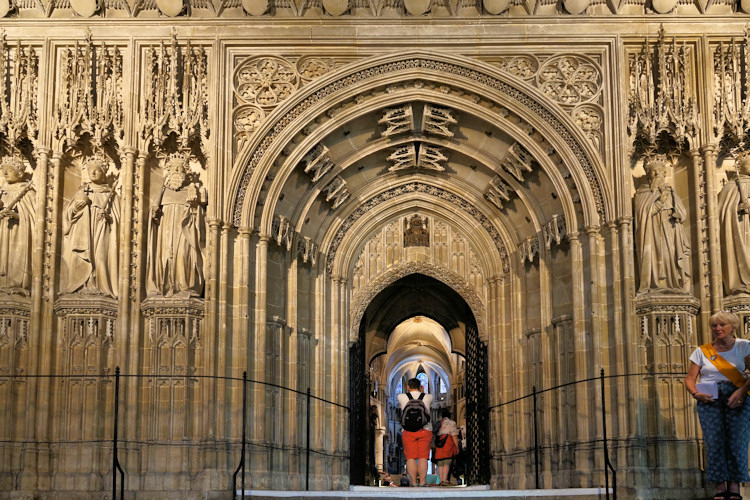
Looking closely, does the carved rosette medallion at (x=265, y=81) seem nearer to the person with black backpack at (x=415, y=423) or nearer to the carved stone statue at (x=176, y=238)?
the carved stone statue at (x=176, y=238)

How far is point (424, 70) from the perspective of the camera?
658 inches

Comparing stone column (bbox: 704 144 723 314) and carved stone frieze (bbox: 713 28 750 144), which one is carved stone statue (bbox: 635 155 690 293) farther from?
carved stone frieze (bbox: 713 28 750 144)

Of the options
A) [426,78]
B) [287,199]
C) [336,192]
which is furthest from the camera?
[336,192]

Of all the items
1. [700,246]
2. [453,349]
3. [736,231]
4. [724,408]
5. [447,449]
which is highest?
[736,231]

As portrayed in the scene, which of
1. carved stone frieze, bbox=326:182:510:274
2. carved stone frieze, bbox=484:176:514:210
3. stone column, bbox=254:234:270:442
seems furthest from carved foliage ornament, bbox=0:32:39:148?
carved stone frieze, bbox=484:176:514:210

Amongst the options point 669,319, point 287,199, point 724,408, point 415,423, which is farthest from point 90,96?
point 724,408

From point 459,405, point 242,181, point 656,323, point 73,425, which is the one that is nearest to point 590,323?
point 656,323

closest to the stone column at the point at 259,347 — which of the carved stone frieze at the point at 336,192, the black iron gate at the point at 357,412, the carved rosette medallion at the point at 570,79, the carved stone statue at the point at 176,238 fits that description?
the carved stone statue at the point at 176,238

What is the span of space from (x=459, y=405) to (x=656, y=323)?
20.3 meters

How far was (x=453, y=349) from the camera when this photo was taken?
1021 inches

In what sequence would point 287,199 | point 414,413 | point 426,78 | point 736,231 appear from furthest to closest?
point 287,199 < point 426,78 < point 414,413 < point 736,231

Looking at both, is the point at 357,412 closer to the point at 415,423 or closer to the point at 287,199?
the point at 415,423

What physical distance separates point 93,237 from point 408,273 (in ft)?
21.8

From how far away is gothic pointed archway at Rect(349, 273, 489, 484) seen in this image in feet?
66.9
